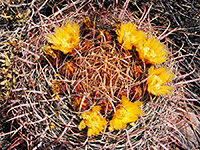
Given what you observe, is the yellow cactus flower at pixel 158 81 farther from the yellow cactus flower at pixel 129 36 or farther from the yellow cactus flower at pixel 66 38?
the yellow cactus flower at pixel 66 38

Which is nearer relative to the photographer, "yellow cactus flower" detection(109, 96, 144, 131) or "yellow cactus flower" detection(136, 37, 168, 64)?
"yellow cactus flower" detection(109, 96, 144, 131)

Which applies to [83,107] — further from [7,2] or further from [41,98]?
[7,2]

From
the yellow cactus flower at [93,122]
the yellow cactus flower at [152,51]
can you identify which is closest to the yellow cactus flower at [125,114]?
the yellow cactus flower at [93,122]

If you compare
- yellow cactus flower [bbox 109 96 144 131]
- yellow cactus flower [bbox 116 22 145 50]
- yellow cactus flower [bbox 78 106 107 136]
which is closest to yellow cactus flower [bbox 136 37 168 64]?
yellow cactus flower [bbox 116 22 145 50]

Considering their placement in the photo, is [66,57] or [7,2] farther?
[7,2]

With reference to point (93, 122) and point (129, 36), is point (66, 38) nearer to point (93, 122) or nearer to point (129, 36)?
point (129, 36)

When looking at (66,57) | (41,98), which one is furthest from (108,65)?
(41,98)

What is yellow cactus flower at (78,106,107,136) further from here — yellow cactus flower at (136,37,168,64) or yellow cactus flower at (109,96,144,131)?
yellow cactus flower at (136,37,168,64)
